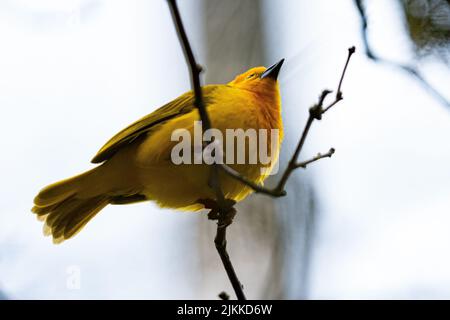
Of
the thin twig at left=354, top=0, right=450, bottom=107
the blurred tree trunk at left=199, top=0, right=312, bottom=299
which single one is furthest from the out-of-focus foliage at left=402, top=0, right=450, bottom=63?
the blurred tree trunk at left=199, top=0, right=312, bottom=299

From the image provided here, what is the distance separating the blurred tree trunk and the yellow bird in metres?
1.69

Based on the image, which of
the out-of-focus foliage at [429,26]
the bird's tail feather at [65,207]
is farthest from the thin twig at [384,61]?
the bird's tail feather at [65,207]

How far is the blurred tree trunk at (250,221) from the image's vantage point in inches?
209

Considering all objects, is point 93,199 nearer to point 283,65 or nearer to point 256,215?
point 283,65

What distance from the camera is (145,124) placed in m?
3.55

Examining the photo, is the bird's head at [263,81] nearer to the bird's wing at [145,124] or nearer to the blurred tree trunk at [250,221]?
the bird's wing at [145,124]

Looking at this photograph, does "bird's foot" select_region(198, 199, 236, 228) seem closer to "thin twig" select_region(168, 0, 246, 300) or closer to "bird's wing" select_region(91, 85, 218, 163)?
"thin twig" select_region(168, 0, 246, 300)

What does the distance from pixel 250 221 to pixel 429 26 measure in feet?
11.5

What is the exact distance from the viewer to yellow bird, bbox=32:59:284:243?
3.41 m

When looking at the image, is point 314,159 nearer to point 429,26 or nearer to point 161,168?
point 429,26

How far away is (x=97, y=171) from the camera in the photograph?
3.70 m
